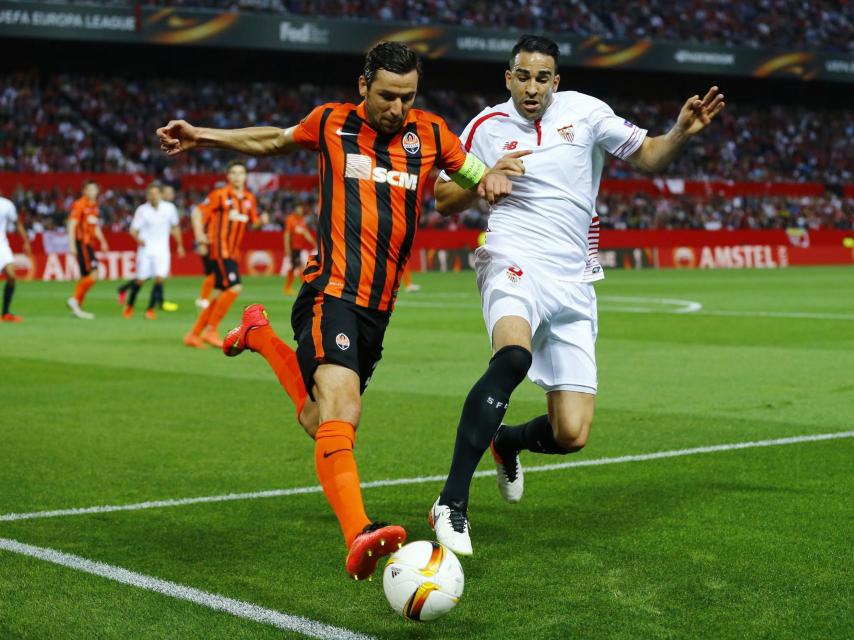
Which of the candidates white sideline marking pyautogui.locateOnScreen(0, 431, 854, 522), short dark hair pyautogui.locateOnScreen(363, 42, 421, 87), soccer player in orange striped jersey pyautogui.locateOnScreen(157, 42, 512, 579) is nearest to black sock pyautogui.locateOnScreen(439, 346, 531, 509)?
soccer player in orange striped jersey pyautogui.locateOnScreen(157, 42, 512, 579)

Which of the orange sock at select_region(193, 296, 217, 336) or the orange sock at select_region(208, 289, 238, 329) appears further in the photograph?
the orange sock at select_region(193, 296, 217, 336)

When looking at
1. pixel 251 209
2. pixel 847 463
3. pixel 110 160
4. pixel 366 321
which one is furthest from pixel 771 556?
pixel 110 160

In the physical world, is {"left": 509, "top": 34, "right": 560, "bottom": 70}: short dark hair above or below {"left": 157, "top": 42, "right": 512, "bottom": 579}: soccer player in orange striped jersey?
above

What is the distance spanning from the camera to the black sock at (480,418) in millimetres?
4903

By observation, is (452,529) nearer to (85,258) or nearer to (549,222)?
(549,222)

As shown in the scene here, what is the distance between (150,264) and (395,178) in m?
16.6

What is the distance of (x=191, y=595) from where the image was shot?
448 cm

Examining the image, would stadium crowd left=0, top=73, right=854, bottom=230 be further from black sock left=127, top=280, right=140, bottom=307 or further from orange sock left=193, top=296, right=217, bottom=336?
orange sock left=193, top=296, right=217, bottom=336

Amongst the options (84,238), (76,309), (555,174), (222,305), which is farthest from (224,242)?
(555,174)

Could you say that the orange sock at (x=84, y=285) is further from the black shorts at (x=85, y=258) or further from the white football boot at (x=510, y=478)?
the white football boot at (x=510, y=478)

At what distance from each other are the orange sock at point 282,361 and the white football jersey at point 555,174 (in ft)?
3.50

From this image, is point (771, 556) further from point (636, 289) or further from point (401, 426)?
point (636, 289)

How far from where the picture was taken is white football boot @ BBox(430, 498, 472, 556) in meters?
4.73

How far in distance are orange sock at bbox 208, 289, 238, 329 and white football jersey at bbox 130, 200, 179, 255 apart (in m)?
6.61
